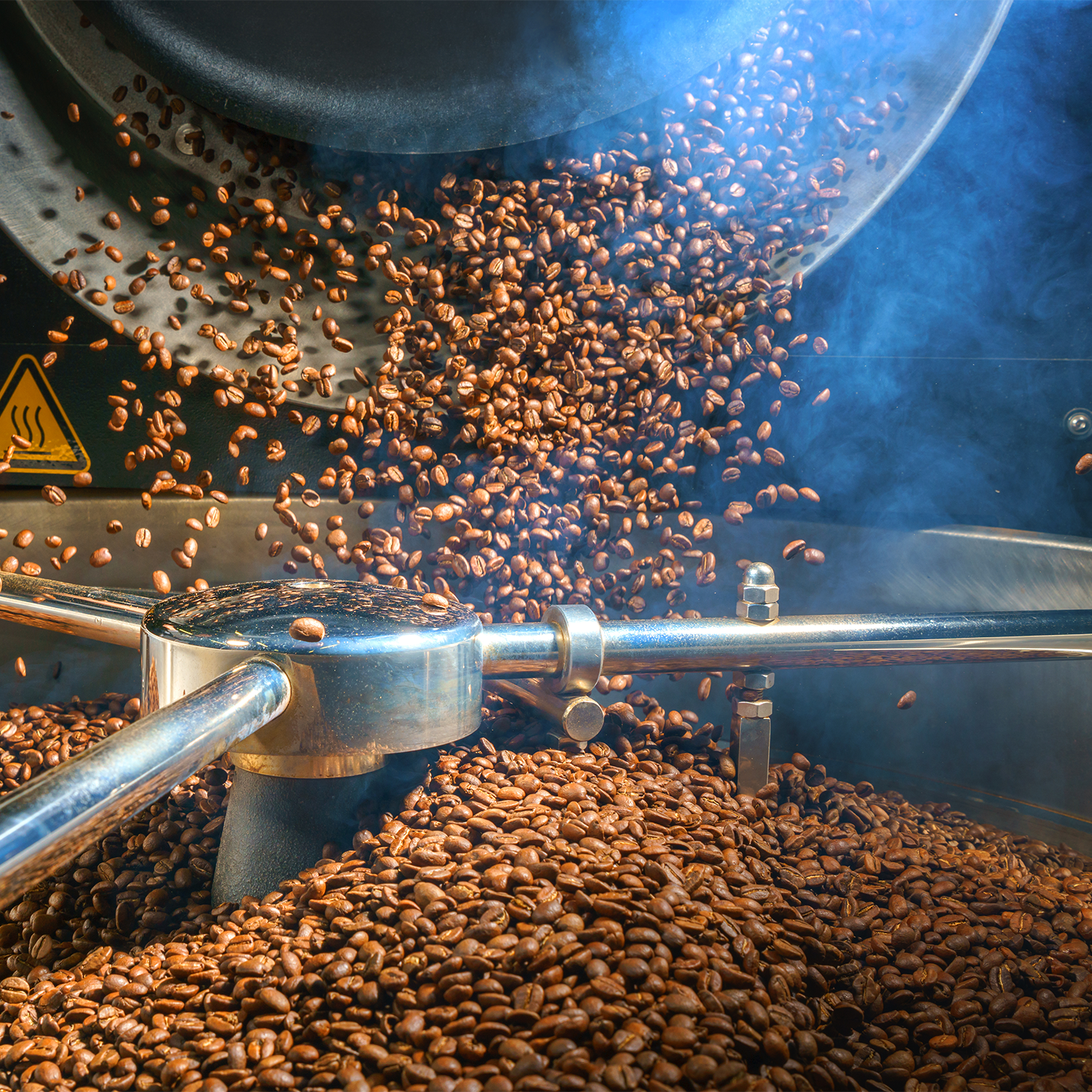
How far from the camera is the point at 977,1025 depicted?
60cm

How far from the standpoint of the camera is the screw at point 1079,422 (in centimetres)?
109

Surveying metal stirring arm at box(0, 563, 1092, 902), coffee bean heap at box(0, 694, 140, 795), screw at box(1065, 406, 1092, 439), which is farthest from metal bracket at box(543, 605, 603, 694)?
screw at box(1065, 406, 1092, 439)

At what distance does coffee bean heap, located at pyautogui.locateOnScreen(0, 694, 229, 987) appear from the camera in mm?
742

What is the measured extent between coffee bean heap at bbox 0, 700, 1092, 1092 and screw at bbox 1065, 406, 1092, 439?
56cm

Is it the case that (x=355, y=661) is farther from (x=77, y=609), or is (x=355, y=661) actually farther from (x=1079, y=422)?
(x=1079, y=422)

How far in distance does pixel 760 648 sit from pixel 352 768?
38cm

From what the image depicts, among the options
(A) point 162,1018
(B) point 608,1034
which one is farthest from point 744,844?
(A) point 162,1018

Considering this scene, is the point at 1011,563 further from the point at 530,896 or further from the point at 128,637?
the point at 128,637

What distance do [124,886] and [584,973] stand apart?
0.47m

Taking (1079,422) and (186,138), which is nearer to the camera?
(1079,422)

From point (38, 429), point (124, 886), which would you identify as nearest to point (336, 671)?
point (124, 886)

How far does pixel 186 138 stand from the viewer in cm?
122

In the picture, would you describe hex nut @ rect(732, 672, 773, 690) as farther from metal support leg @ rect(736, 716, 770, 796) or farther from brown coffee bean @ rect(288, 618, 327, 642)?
brown coffee bean @ rect(288, 618, 327, 642)

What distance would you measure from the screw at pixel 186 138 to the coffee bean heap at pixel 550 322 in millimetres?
A: 16
